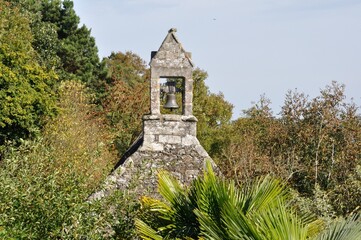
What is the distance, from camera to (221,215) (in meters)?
10.4

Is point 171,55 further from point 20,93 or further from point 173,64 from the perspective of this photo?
point 20,93

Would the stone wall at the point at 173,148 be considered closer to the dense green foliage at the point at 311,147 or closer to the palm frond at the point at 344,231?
the palm frond at the point at 344,231

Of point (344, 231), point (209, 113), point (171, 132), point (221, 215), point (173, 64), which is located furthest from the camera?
point (209, 113)

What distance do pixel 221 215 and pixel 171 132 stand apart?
542 centimetres

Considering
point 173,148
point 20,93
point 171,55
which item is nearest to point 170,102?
point 171,55

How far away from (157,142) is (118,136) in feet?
90.0

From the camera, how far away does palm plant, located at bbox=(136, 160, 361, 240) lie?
30.7 feet

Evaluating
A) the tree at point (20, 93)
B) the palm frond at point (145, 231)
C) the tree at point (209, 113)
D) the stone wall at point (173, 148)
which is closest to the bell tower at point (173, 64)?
the stone wall at point (173, 148)

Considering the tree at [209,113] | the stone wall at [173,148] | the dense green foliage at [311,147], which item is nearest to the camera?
the stone wall at [173,148]

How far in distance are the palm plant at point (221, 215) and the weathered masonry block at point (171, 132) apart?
315cm

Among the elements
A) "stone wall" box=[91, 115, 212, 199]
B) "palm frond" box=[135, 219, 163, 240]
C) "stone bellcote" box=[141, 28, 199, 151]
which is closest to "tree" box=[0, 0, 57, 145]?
"stone bellcote" box=[141, 28, 199, 151]

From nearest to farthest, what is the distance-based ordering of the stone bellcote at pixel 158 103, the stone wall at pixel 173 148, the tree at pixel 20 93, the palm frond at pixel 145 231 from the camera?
1. the palm frond at pixel 145 231
2. the stone wall at pixel 173 148
3. the stone bellcote at pixel 158 103
4. the tree at pixel 20 93

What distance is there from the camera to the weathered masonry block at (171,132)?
15422 mm

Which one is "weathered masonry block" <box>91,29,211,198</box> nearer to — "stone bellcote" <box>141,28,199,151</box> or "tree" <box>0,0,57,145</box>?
"stone bellcote" <box>141,28,199,151</box>
